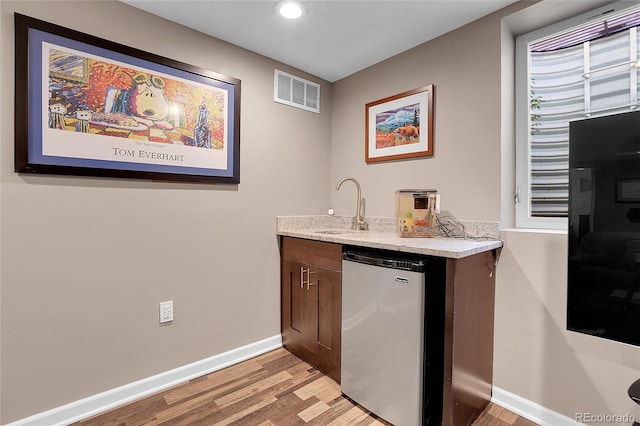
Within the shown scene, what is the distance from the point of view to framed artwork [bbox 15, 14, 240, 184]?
1.50 metres

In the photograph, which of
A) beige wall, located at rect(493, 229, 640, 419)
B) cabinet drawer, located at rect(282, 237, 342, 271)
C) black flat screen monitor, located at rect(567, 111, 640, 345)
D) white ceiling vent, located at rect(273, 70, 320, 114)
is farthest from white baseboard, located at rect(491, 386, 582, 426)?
white ceiling vent, located at rect(273, 70, 320, 114)

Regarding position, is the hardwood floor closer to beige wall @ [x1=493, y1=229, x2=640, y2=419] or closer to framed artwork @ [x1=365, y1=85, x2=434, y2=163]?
beige wall @ [x1=493, y1=229, x2=640, y2=419]

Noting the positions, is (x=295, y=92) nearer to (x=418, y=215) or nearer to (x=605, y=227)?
(x=418, y=215)

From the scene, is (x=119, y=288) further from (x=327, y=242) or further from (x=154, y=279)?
(x=327, y=242)

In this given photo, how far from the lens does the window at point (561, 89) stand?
5.17 feet

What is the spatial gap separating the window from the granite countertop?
0.27 meters

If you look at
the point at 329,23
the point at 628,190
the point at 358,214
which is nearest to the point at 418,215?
the point at 358,214

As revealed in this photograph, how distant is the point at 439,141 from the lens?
6.89 feet

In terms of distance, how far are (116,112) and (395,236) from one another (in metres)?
1.85

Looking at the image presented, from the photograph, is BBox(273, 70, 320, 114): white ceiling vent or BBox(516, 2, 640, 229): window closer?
BBox(516, 2, 640, 229): window

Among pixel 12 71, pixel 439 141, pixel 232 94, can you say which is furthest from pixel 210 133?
pixel 439 141

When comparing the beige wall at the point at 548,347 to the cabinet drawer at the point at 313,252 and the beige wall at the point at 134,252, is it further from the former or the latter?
the beige wall at the point at 134,252

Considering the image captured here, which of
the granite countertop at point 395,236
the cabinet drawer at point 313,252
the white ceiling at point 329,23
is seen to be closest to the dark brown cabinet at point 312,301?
the cabinet drawer at point 313,252

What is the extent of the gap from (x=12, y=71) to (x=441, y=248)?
7.25ft
